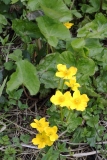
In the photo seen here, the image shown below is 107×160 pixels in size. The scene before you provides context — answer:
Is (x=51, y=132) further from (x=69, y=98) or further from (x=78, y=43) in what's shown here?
(x=78, y=43)

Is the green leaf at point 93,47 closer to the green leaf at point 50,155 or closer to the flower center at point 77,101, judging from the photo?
the flower center at point 77,101

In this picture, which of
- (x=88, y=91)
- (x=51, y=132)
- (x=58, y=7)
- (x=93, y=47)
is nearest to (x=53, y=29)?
(x=58, y=7)

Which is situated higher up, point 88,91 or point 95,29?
point 95,29

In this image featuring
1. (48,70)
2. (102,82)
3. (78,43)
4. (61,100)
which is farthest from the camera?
(102,82)

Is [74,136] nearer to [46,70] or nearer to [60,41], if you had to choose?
[46,70]

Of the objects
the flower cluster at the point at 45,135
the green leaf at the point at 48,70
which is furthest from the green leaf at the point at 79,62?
the flower cluster at the point at 45,135

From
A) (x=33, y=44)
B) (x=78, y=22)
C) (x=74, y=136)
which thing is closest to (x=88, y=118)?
(x=74, y=136)
